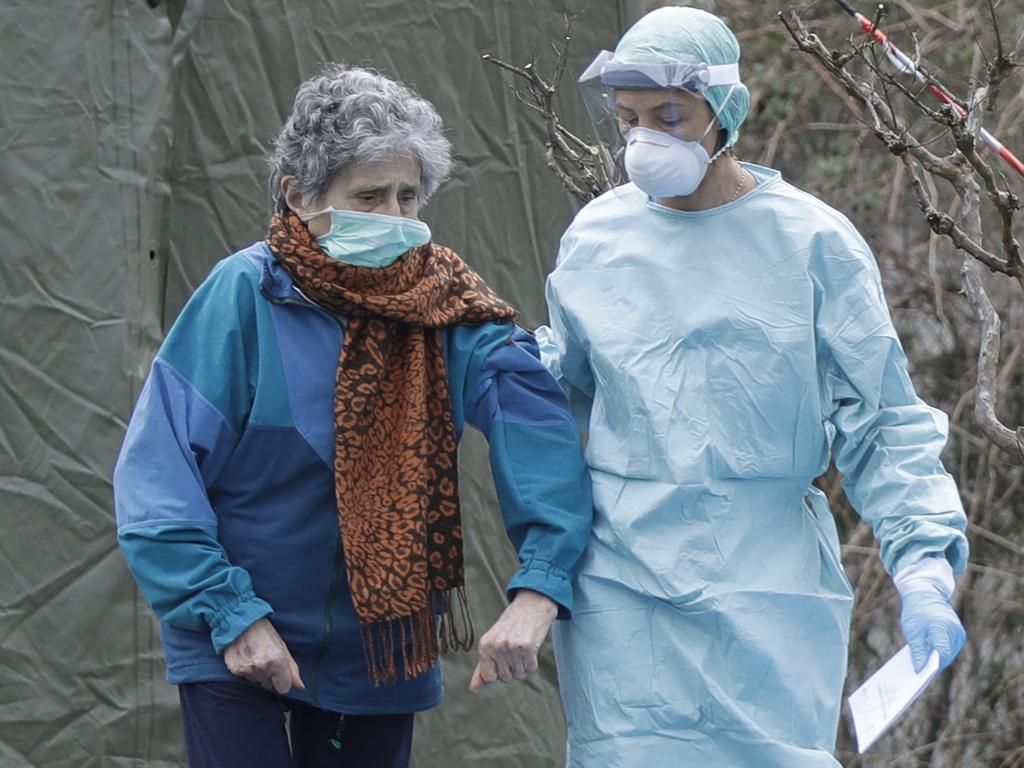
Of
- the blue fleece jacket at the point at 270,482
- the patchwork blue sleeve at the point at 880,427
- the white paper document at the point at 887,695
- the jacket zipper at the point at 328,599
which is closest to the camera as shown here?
the white paper document at the point at 887,695

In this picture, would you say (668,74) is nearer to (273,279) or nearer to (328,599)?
(273,279)

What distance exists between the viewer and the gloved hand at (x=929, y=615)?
2.24 m

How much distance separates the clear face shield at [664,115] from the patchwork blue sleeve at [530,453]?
346mm

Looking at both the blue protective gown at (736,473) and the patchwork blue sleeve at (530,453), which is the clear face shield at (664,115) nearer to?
the blue protective gown at (736,473)

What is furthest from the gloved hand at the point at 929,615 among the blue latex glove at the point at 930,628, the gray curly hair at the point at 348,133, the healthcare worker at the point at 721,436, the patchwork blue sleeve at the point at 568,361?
the gray curly hair at the point at 348,133

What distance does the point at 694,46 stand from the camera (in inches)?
97.1

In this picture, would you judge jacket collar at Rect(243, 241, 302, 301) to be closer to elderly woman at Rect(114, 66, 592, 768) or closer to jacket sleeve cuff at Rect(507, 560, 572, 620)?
elderly woman at Rect(114, 66, 592, 768)

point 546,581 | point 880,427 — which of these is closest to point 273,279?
point 546,581

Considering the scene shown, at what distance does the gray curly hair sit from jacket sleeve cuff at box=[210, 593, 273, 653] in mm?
617

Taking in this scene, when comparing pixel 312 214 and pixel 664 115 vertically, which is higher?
pixel 664 115

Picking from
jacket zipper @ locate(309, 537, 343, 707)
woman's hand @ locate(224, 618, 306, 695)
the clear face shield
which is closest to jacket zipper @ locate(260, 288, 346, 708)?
jacket zipper @ locate(309, 537, 343, 707)

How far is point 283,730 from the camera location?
101 inches

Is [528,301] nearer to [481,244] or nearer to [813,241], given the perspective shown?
[481,244]

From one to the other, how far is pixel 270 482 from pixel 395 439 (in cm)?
20
